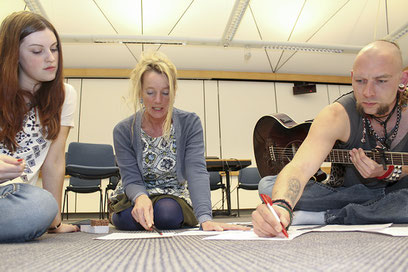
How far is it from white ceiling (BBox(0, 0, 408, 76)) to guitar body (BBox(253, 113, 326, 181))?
118 inches

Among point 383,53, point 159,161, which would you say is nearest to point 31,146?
point 159,161

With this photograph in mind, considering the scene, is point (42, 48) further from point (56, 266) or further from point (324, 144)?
point (324, 144)

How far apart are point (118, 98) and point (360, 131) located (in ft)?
18.1

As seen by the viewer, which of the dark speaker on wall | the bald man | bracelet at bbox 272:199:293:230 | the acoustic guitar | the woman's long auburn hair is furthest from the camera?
the dark speaker on wall

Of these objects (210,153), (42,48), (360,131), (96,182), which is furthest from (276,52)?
(42,48)

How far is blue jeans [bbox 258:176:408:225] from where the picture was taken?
4.50 ft

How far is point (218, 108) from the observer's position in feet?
21.9

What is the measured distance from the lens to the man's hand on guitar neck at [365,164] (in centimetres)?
141

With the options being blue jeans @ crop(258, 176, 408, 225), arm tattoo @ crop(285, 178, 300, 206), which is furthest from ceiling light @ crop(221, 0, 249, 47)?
arm tattoo @ crop(285, 178, 300, 206)

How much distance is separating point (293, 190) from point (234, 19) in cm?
389

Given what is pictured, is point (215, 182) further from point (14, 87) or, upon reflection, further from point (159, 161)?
point (14, 87)

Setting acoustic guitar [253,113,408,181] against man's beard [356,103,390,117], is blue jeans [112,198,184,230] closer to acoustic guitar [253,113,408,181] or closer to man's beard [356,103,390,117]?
acoustic guitar [253,113,408,181]

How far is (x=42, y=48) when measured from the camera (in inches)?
51.3

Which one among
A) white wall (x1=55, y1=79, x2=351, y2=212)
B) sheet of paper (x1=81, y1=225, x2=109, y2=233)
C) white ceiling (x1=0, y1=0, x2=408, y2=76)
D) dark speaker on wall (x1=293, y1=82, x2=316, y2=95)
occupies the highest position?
white ceiling (x1=0, y1=0, x2=408, y2=76)
